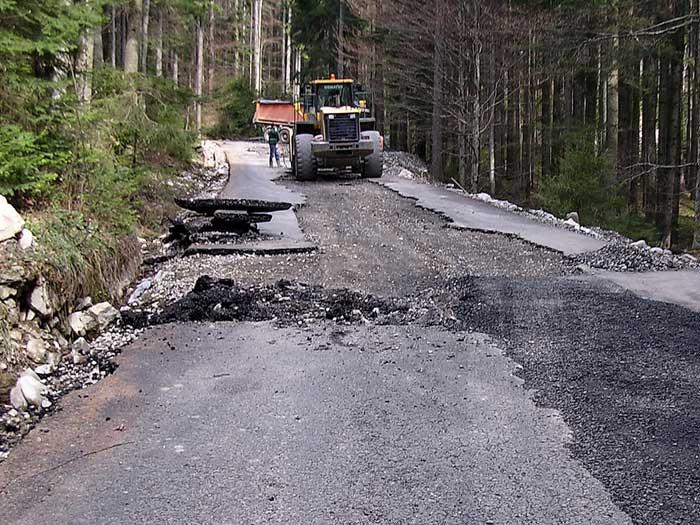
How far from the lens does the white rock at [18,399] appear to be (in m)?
5.20

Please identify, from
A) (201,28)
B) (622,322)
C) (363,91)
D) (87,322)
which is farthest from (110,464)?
(201,28)

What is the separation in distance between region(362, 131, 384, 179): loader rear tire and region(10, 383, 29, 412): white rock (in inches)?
638

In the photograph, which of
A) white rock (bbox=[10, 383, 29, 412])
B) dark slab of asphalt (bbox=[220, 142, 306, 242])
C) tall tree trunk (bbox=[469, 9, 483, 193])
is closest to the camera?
white rock (bbox=[10, 383, 29, 412])

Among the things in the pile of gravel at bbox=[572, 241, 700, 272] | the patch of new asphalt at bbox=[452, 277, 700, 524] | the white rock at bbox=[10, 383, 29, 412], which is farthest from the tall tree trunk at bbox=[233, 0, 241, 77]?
the white rock at bbox=[10, 383, 29, 412]

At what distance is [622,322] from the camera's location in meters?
6.89

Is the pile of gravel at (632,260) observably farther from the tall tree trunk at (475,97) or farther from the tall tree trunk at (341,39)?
the tall tree trunk at (341,39)

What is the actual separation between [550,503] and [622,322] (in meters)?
3.58

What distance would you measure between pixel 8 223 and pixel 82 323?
1198 millimetres

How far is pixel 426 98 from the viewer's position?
27406 millimetres

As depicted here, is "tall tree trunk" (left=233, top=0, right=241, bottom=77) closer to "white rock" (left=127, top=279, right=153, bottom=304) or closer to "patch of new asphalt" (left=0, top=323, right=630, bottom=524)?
"white rock" (left=127, top=279, right=153, bottom=304)

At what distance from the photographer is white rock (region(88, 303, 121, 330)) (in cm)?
739

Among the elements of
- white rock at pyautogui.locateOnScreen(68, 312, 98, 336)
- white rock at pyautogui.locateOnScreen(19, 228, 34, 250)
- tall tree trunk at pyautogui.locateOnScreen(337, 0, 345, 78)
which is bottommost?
white rock at pyautogui.locateOnScreen(68, 312, 98, 336)

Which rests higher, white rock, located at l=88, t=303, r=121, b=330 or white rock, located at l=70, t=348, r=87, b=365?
white rock, located at l=88, t=303, r=121, b=330

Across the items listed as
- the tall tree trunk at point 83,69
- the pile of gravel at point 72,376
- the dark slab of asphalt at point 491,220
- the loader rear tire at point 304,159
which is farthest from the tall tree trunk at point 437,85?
the pile of gravel at point 72,376
